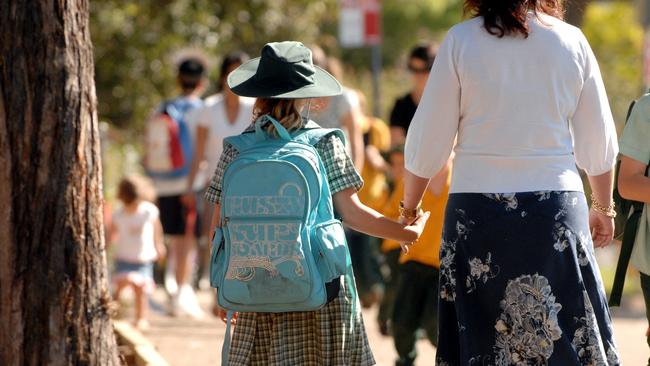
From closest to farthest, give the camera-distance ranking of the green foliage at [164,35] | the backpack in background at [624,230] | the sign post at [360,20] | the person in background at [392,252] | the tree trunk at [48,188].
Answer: the tree trunk at [48,188] < the backpack in background at [624,230] < the person in background at [392,252] < the green foliage at [164,35] < the sign post at [360,20]

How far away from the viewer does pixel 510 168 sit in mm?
4523

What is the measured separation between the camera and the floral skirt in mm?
4508

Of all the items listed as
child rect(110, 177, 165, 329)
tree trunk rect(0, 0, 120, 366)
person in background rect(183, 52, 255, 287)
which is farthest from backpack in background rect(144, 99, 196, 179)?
tree trunk rect(0, 0, 120, 366)

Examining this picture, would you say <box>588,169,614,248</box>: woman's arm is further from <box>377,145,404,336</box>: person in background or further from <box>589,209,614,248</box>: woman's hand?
<box>377,145,404,336</box>: person in background

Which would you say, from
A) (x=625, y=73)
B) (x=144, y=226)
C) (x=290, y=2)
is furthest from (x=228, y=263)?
(x=625, y=73)

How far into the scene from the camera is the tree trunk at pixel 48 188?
17.0ft

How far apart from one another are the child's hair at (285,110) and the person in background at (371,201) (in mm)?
4815

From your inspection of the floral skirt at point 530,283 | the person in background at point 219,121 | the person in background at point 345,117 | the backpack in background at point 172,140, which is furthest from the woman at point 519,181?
the backpack in background at point 172,140

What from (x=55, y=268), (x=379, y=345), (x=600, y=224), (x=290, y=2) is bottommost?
(x=379, y=345)

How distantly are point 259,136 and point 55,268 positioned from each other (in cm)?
109

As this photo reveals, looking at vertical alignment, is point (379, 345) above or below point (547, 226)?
below

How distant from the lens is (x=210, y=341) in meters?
9.33

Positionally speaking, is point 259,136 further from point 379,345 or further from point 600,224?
point 379,345

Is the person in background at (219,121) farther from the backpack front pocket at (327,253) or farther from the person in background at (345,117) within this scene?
the backpack front pocket at (327,253)
